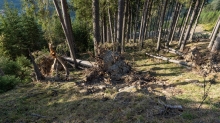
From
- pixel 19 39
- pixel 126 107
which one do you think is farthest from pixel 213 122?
pixel 19 39

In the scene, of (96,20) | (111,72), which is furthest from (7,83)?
(96,20)

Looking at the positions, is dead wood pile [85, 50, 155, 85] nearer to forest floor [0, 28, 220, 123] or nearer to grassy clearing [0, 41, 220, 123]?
forest floor [0, 28, 220, 123]

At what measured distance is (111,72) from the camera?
311 inches

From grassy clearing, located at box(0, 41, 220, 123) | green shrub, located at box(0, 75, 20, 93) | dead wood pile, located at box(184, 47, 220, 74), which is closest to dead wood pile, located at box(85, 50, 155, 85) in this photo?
grassy clearing, located at box(0, 41, 220, 123)

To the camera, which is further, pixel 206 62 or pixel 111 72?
pixel 206 62

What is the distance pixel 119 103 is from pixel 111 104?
0.30 m

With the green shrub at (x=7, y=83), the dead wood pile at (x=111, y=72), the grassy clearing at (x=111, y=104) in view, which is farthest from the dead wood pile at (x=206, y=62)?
the green shrub at (x=7, y=83)

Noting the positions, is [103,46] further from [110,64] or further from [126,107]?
[126,107]

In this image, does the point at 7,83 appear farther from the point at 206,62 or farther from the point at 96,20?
the point at 206,62

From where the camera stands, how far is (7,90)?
7.94 m

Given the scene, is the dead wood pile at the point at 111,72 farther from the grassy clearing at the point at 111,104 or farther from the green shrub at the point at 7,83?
the green shrub at the point at 7,83

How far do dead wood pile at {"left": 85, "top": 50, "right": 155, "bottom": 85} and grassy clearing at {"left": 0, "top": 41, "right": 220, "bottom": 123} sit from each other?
951 mm

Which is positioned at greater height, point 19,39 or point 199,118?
point 19,39

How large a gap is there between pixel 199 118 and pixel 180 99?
1.22 m
